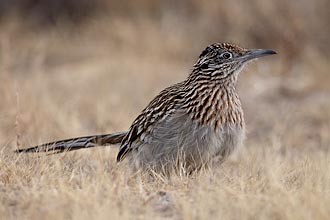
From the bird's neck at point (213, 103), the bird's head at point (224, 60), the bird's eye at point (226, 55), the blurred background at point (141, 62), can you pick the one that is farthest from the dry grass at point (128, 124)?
the bird's eye at point (226, 55)

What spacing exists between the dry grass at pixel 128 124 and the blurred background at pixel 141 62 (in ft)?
0.09

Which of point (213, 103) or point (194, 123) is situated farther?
point (213, 103)

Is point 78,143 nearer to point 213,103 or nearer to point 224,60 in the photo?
point 213,103

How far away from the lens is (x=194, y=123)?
22.3 ft

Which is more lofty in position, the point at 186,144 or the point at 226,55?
the point at 226,55

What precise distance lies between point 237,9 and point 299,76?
7.55 ft

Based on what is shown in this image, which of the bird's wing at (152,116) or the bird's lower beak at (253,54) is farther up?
the bird's lower beak at (253,54)

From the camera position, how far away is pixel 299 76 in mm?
13391

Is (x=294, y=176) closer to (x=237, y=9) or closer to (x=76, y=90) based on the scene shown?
(x=76, y=90)

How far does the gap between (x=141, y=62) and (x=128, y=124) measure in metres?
3.80

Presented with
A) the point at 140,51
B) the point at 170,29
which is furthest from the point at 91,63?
the point at 170,29

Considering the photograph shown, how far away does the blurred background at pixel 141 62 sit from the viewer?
33.2 ft

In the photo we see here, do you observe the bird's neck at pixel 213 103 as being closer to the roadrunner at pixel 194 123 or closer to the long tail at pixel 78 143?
the roadrunner at pixel 194 123

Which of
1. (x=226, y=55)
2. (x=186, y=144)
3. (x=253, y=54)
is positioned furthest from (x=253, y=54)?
(x=186, y=144)
